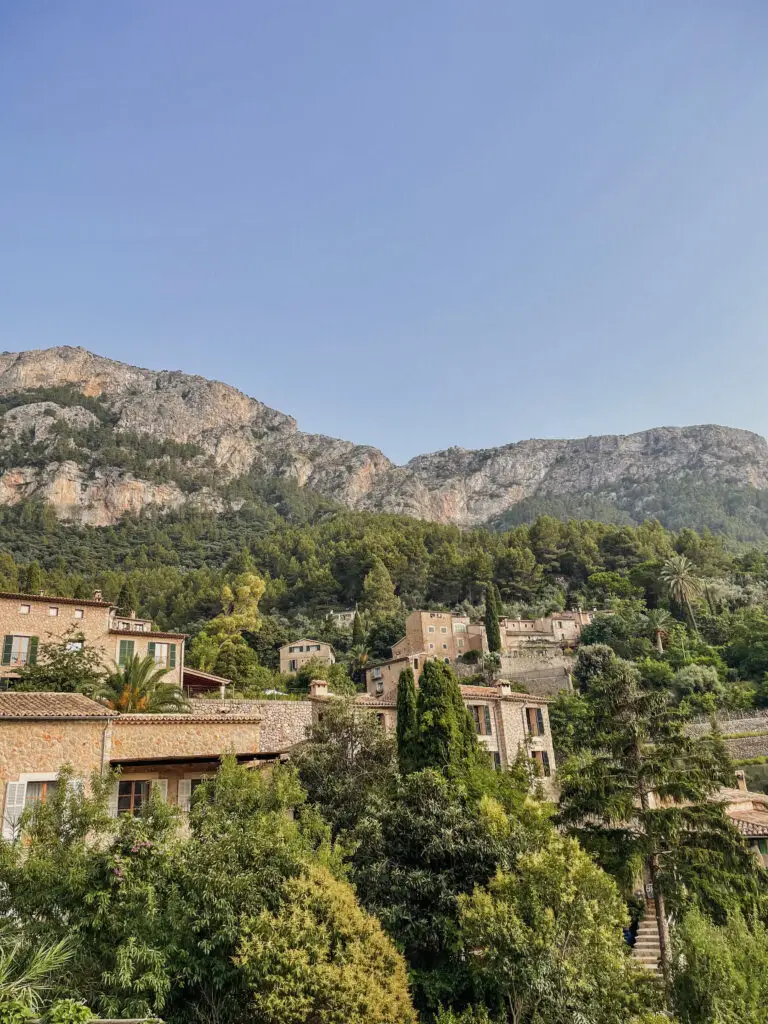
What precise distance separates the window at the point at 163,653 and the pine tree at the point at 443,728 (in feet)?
51.5

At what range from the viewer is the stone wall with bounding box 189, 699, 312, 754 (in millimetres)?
30688

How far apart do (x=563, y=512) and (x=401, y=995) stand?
18419cm

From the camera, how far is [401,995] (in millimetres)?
12750

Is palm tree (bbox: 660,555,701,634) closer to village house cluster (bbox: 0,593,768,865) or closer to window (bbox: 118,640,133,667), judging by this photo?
village house cluster (bbox: 0,593,768,865)

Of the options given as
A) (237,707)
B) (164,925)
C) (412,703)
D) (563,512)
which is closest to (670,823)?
(412,703)

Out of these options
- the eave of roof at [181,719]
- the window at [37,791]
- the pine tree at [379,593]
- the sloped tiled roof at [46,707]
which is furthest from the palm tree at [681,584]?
the window at [37,791]

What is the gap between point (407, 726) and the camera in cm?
2494

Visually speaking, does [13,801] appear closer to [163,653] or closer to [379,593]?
[163,653]

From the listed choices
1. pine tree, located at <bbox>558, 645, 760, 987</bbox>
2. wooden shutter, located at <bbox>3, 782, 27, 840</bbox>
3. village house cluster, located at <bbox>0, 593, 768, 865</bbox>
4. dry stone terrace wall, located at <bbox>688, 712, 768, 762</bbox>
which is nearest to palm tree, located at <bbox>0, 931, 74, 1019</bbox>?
village house cluster, located at <bbox>0, 593, 768, 865</bbox>

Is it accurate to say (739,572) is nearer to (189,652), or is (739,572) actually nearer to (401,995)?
(189,652)

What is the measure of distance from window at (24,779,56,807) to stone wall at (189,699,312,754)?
558 inches

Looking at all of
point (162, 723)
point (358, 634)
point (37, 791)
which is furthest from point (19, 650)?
point (358, 634)

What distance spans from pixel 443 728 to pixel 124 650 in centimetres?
1818

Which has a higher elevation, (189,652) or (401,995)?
(189,652)
